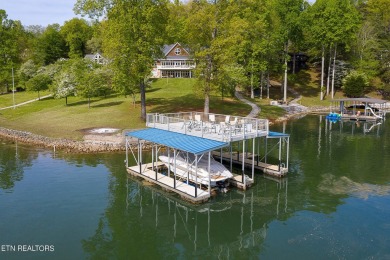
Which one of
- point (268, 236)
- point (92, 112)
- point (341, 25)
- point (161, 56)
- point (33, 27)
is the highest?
point (33, 27)

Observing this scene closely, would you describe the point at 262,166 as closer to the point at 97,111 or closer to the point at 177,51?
the point at 97,111

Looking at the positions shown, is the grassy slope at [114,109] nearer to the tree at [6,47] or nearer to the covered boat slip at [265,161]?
the tree at [6,47]

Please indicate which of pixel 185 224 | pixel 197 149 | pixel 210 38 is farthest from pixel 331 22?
pixel 185 224

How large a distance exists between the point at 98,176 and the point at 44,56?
94.3 meters

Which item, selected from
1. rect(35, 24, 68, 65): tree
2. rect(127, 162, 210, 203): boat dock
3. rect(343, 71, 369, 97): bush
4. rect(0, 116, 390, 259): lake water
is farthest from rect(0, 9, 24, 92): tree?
rect(343, 71, 369, 97): bush

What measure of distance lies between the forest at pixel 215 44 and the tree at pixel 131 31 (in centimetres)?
13

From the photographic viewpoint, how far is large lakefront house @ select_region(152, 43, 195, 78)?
96375mm

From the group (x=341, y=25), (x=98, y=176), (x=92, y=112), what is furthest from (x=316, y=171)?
(x=341, y=25)

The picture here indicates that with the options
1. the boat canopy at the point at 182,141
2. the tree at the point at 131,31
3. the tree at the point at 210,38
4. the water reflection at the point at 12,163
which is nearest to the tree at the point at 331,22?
the tree at the point at 210,38

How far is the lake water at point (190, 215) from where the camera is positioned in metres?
19.0

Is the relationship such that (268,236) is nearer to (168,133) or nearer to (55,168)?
(168,133)

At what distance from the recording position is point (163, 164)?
32438 millimetres

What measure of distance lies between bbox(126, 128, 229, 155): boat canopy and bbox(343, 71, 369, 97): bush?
65.5 meters

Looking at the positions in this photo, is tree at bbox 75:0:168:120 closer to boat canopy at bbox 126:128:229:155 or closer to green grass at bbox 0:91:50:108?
boat canopy at bbox 126:128:229:155
